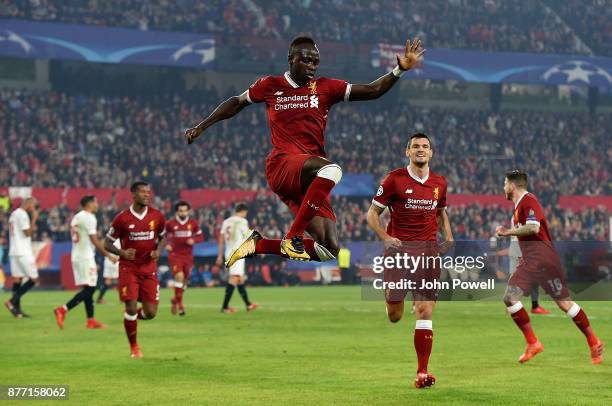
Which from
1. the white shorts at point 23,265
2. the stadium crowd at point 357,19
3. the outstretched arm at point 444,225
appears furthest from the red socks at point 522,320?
the stadium crowd at point 357,19

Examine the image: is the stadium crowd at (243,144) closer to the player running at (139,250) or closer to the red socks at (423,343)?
the player running at (139,250)

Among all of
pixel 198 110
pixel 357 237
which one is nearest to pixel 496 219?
pixel 357 237

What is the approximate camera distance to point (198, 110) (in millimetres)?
49281

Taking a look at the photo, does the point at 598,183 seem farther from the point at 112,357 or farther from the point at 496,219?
the point at 112,357

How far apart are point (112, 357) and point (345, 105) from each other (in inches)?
1565

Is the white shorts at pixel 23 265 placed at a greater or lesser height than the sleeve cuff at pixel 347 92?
lesser

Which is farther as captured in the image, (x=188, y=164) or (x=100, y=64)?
(x=100, y=64)

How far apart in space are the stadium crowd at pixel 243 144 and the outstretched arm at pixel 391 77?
3301cm

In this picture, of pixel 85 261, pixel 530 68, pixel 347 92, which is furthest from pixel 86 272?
pixel 530 68

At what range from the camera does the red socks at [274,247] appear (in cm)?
874

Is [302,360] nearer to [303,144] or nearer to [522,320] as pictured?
[522,320]

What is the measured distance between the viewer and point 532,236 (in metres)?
13.4

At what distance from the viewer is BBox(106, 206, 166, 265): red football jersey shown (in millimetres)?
15036

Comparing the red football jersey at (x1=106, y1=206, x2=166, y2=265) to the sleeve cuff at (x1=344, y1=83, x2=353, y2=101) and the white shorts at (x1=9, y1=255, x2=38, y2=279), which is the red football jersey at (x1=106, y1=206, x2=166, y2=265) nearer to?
the sleeve cuff at (x1=344, y1=83, x2=353, y2=101)
